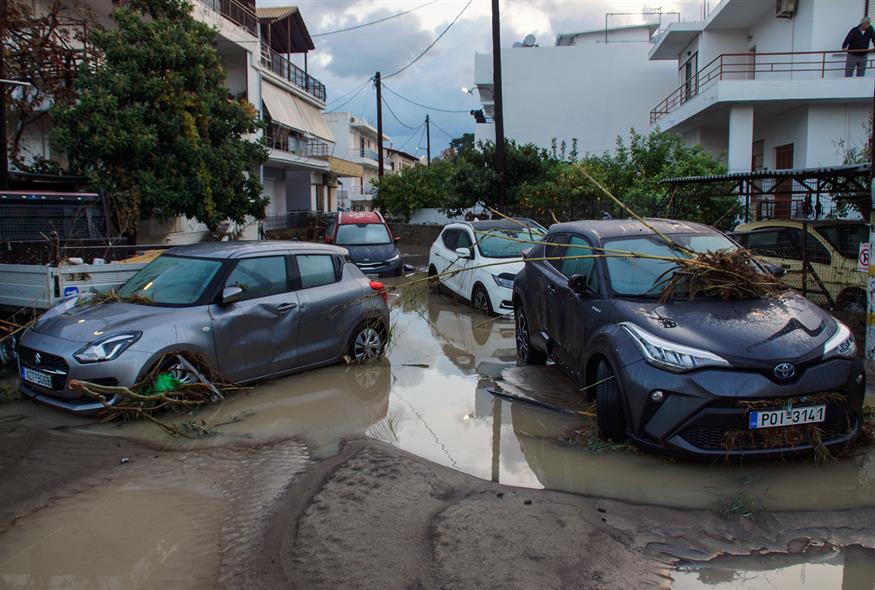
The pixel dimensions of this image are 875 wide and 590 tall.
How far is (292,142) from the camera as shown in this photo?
36000 millimetres

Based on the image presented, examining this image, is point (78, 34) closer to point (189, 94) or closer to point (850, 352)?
point (189, 94)

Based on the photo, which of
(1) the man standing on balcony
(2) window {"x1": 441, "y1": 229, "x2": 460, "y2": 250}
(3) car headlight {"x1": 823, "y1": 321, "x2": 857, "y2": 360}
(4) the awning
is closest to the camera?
(3) car headlight {"x1": 823, "y1": 321, "x2": 857, "y2": 360}

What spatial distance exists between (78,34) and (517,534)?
1697cm

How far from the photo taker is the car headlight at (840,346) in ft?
15.8

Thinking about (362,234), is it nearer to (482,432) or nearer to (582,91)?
(482,432)

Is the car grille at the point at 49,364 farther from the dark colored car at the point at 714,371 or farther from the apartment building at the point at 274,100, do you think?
the apartment building at the point at 274,100

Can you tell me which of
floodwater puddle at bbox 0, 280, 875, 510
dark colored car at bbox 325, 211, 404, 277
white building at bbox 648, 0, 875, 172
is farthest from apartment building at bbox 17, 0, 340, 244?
white building at bbox 648, 0, 875, 172

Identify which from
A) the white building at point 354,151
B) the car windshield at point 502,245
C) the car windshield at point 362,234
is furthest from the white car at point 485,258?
the white building at point 354,151

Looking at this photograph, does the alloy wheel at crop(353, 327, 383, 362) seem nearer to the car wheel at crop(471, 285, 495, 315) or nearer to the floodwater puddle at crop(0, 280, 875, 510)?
the floodwater puddle at crop(0, 280, 875, 510)

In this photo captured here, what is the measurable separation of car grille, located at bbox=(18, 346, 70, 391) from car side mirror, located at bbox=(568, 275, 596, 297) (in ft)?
14.7

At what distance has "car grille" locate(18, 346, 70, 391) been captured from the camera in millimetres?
5961

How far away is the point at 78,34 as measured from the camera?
53.2 ft

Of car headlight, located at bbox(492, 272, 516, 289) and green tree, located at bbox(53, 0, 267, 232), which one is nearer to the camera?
car headlight, located at bbox(492, 272, 516, 289)

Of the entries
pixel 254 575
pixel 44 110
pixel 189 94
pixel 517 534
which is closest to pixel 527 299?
pixel 517 534
